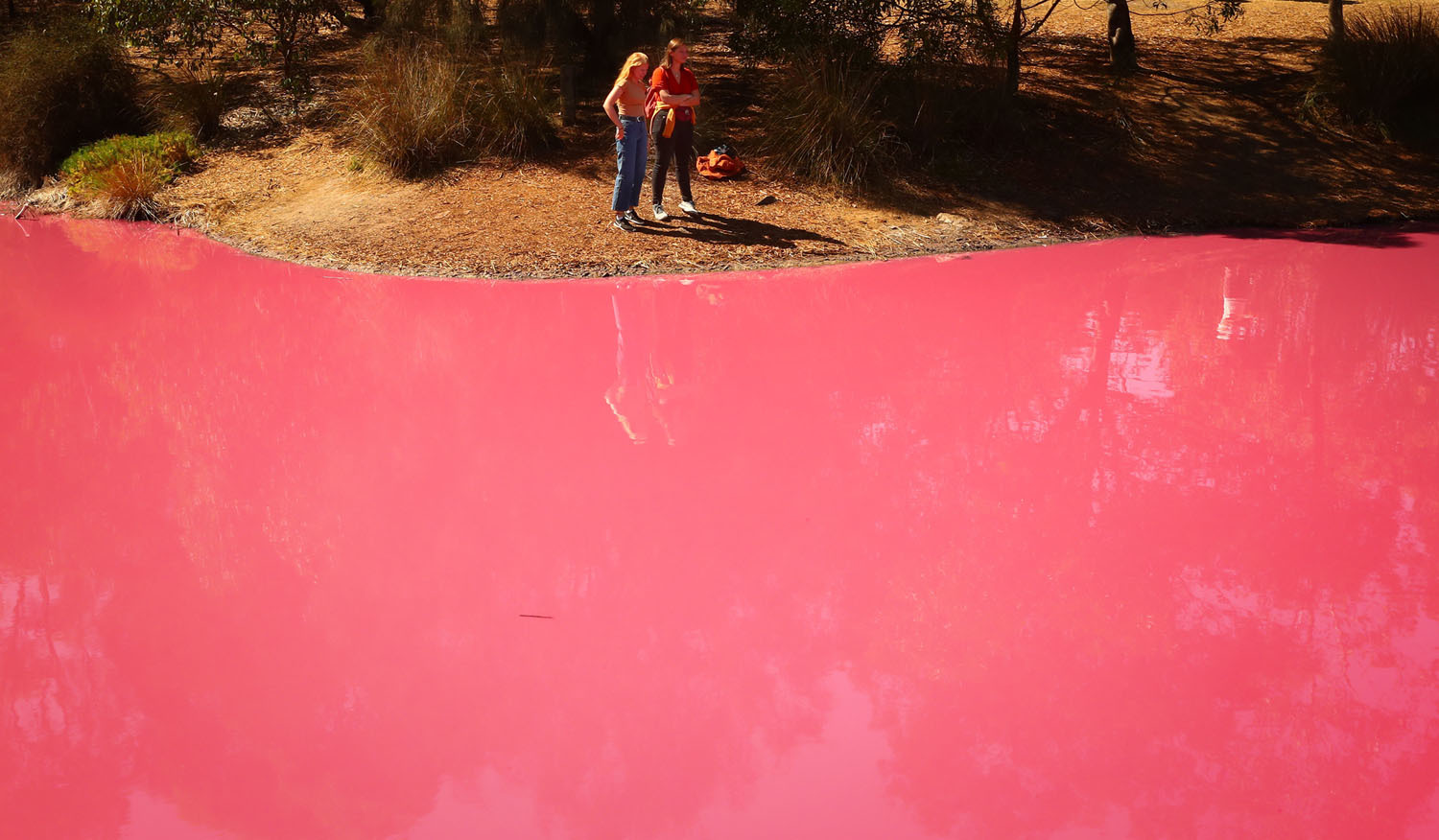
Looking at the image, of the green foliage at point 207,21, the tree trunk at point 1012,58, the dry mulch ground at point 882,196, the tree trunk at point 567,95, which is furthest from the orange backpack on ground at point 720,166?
the green foliage at point 207,21

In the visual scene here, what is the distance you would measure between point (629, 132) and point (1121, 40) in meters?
7.90

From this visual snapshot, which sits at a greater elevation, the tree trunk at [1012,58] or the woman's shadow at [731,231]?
→ the tree trunk at [1012,58]

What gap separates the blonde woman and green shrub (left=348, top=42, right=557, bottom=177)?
237 centimetres

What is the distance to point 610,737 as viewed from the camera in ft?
13.9

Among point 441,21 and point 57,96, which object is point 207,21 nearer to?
point 57,96

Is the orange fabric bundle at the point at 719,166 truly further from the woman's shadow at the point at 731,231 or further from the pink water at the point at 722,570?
the pink water at the point at 722,570

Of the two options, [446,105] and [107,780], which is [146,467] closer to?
[107,780]

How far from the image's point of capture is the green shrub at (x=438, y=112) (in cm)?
1251

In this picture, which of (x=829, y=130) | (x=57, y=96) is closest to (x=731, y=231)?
(x=829, y=130)

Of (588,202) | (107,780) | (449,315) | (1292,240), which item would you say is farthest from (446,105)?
(107,780)

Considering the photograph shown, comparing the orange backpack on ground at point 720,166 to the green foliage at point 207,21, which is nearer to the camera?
the orange backpack on ground at point 720,166

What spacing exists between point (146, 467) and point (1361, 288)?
9263mm

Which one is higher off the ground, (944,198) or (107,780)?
(944,198)

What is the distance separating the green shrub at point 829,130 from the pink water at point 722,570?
3.20 m
